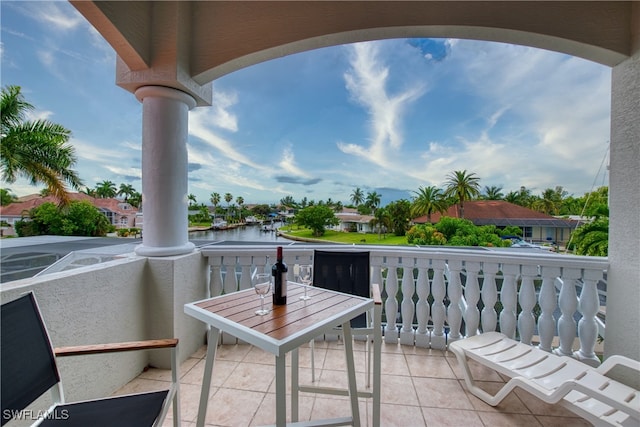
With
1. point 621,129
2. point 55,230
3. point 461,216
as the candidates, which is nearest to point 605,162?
point 621,129

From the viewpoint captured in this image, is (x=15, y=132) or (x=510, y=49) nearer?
(x=510, y=49)

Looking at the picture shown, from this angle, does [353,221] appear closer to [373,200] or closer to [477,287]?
[373,200]

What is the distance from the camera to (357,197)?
7.19m

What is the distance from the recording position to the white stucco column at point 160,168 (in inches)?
90.4

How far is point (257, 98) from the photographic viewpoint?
7.78 meters

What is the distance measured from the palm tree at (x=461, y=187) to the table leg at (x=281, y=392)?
9197 mm

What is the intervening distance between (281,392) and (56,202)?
29.2 ft

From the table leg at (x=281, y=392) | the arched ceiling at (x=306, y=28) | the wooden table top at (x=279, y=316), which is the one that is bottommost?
the table leg at (x=281, y=392)

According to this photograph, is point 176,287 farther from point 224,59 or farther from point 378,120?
point 378,120

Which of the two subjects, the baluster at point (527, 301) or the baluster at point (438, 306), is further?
the baluster at point (438, 306)

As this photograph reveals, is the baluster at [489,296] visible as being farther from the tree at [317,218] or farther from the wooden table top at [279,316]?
the tree at [317,218]

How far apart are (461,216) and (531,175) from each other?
2611mm

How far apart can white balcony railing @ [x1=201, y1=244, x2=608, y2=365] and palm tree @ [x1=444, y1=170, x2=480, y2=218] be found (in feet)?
22.5

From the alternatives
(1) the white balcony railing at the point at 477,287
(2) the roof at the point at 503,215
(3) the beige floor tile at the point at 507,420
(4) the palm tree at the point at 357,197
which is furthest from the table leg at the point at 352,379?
(4) the palm tree at the point at 357,197
